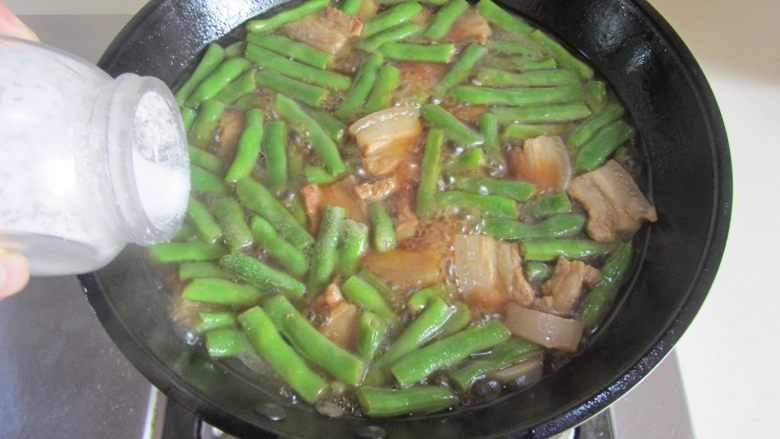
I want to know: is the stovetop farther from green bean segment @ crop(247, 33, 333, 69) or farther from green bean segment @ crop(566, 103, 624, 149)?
green bean segment @ crop(247, 33, 333, 69)

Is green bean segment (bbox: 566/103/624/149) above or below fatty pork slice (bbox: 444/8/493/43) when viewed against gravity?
below

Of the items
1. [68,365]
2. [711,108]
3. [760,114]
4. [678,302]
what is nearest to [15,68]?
[68,365]

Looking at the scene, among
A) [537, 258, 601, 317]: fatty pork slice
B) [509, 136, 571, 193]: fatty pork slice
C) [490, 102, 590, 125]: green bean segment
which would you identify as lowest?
[537, 258, 601, 317]: fatty pork slice

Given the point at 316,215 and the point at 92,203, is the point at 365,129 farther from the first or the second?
the point at 92,203

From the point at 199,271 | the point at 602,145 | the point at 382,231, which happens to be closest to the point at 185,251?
the point at 199,271

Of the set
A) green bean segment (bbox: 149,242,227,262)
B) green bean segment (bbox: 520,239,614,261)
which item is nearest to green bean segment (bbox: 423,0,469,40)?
green bean segment (bbox: 520,239,614,261)

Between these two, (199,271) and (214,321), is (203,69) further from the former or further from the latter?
(214,321)

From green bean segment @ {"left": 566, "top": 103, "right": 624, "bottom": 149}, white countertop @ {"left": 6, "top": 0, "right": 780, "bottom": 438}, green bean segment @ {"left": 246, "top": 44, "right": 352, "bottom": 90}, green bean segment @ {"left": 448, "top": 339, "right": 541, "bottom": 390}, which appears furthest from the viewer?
green bean segment @ {"left": 246, "top": 44, "right": 352, "bottom": 90}
